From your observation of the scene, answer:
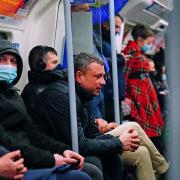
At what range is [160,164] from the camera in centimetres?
327

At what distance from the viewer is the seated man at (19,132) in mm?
2246

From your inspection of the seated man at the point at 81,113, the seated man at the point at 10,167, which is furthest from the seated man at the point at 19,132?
the seated man at the point at 10,167

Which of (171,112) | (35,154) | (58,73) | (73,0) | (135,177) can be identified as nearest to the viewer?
(171,112)

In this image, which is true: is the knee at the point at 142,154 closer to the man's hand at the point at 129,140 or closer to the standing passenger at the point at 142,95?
the man's hand at the point at 129,140

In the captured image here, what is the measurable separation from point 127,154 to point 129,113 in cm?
155

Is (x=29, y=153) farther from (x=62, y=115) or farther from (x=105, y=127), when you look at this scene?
(x=105, y=127)

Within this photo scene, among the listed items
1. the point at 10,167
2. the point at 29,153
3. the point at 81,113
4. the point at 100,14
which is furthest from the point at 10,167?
the point at 100,14

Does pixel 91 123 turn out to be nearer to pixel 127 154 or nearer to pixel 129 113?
pixel 127 154

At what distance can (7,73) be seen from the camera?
246 centimetres

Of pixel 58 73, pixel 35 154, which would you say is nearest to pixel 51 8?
pixel 58 73

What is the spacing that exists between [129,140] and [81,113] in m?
0.39

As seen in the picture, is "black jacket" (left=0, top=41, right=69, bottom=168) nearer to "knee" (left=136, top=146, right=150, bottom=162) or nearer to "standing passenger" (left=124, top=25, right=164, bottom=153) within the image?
"knee" (left=136, top=146, right=150, bottom=162)

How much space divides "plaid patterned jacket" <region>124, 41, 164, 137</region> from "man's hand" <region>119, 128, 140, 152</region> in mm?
1776

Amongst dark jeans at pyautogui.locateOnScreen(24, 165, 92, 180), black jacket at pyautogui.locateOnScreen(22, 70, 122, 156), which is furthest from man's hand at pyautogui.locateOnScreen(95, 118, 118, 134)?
dark jeans at pyautogui.locateOnScreen(24, 165, 92, 180)
